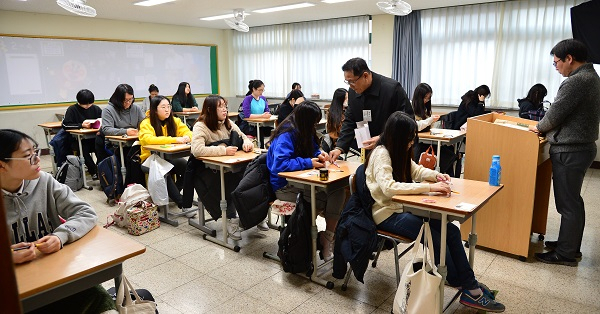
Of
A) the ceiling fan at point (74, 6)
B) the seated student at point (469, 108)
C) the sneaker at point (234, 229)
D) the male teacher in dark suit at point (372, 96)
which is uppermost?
the ceiling fan at point (74, 6)

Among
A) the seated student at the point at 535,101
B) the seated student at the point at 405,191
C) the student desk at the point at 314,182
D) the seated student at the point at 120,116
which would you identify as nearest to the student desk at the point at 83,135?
the seated student at the point at 120,116

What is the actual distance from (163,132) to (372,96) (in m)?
2.26

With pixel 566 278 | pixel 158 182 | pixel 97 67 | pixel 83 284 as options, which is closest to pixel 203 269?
pixel 158 182

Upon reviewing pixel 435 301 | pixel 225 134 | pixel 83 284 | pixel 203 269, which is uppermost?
pixel 225 134

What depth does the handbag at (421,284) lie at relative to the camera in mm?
2068

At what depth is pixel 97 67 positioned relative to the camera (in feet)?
27.3

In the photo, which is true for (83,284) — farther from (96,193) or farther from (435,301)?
(96,193)

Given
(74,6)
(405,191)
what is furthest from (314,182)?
(74,6)

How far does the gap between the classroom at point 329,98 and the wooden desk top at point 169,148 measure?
2.43ft

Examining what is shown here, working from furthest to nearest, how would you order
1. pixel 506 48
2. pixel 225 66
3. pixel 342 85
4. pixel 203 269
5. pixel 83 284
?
pixel 225 66 → pixel 342 85 → pixel 506 48 → pixel 203 269 → pixel 83 284

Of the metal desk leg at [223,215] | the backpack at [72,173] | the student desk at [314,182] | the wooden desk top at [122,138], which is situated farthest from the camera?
the backpack at [72,173]

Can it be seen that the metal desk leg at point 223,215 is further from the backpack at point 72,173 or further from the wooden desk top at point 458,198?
the backpack at point 72,173

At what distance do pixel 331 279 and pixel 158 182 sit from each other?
2005 millimetres

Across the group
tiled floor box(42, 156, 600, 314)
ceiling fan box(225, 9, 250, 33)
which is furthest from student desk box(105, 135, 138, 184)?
ceiling fan box(225, 9, 250, 33)
